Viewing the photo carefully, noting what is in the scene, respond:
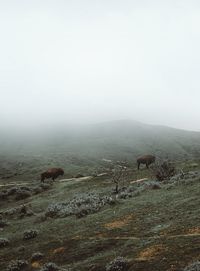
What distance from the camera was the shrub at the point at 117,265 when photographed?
51.2 ft

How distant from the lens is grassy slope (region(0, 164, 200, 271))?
1634cm

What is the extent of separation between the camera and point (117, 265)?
51.7 ft

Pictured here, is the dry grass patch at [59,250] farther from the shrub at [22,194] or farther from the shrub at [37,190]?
the shrub at [37,190]

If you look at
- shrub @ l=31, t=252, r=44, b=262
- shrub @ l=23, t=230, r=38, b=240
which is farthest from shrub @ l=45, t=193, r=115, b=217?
shrub @ l=31, t=252, r=44, b=262

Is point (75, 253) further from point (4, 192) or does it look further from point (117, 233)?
point (4, 192)

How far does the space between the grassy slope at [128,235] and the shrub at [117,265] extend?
0.28 metres

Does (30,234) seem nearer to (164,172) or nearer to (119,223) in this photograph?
(119,223)

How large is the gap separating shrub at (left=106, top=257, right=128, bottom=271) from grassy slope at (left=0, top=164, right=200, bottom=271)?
0.90 feet

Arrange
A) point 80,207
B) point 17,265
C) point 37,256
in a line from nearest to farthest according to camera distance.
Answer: point 17,265 → point 37,256 → point 80,207

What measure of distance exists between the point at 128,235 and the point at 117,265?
523cm

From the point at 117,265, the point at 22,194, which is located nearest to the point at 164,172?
the point at 22,194

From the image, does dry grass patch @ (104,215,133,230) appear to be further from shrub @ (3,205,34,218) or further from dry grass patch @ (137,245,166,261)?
shrub @ (3,205,34,218)

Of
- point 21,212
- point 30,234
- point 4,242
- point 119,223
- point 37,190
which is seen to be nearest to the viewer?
point 119,223

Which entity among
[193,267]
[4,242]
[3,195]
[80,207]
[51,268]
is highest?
[193,267]
